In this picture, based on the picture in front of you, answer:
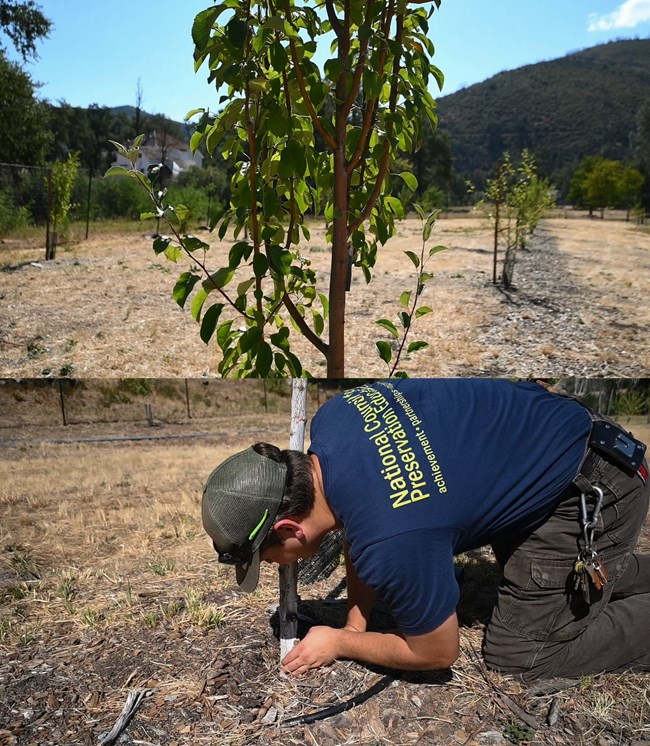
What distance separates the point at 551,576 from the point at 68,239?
750 cm

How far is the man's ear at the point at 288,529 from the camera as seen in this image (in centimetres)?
170

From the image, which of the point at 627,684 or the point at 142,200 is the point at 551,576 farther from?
the point at 142,200

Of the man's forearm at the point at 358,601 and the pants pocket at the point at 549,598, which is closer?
the pants pocket at the point at 549,598

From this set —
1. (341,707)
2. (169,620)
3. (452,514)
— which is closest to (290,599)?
(341,707)

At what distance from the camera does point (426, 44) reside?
6.11 feet

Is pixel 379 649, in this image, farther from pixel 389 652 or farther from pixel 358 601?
pixel 358 601

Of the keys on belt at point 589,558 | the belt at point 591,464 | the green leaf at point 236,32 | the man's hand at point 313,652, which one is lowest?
the man's hand at point 313,652

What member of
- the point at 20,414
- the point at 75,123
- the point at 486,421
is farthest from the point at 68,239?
the point at 486,421

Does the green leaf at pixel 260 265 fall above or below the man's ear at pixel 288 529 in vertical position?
above

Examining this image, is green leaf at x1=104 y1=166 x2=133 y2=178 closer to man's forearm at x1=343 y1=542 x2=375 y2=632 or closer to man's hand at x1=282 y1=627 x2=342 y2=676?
man's forearm at x1=343 y1=542 x2=375 y2=632

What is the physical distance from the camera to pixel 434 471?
1.62 meters

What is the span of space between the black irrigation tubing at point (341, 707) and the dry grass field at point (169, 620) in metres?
0.01

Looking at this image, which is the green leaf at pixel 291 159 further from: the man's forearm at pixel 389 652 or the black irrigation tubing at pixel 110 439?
the man's forearm at pixel 389 652

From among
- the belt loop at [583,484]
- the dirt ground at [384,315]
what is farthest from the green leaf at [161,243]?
the dirt ground at [384,315]
